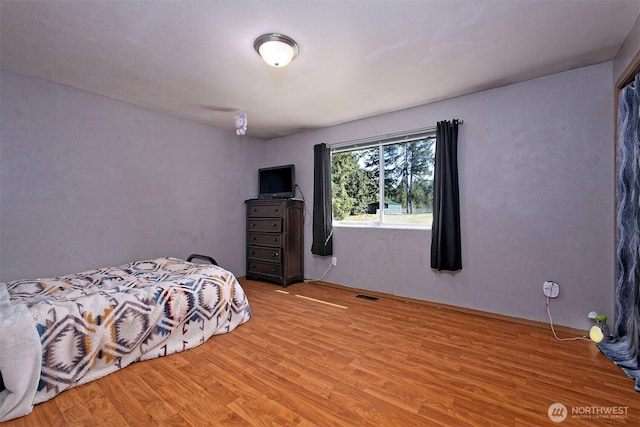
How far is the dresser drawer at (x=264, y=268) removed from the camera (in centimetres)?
384

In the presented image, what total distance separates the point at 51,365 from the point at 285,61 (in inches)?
96.7

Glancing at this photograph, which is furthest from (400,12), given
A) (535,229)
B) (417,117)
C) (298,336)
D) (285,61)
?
(298,336)

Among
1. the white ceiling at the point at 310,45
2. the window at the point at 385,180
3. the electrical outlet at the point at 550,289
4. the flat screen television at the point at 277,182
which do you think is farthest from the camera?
the flat screen television at the point at 277,182

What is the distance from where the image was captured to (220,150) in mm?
3986

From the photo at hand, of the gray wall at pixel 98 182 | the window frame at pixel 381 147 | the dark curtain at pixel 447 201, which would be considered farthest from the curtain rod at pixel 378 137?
the gray wall at pixel 98 182

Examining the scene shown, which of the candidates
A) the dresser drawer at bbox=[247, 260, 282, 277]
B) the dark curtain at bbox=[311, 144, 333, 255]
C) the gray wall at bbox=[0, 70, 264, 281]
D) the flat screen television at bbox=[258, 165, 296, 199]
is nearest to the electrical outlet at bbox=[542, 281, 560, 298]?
the dark curtain at bbox=[311, 144, 333, 255]

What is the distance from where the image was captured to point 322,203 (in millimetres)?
3852

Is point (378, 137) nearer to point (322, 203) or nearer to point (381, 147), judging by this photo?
point (381, 147)

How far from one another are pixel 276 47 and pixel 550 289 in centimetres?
311

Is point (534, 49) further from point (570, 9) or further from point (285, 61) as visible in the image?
point (285, 61)

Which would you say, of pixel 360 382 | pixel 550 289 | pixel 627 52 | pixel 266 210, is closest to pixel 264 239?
pixel 266 210

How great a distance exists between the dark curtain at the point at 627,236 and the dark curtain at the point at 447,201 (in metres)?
1.15

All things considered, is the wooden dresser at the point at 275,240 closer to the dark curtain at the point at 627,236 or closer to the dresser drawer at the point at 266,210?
the dresser drawer at the point at 266,210

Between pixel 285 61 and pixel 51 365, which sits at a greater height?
pixel 285 61
